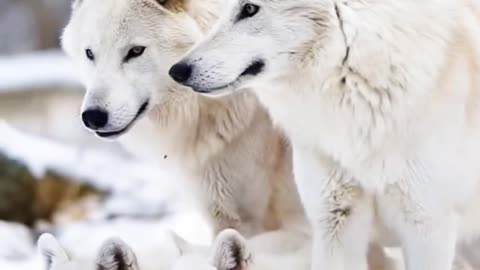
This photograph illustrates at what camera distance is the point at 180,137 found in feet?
12.0

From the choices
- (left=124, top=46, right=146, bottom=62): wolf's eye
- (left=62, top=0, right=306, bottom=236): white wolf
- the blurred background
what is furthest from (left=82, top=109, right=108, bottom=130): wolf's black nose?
the blurred background

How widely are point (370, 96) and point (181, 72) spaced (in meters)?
0.54

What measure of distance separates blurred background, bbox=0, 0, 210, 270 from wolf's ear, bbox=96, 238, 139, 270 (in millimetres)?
815

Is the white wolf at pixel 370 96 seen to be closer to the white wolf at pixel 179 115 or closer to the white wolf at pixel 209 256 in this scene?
the white wolf at pixel 209 256

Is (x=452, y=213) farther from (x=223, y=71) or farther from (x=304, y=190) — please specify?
(x=223, y=71)

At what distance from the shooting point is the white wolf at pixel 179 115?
3324 millimetres

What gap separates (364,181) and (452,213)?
0.92 ft

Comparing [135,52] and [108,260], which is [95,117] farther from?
[108,260]

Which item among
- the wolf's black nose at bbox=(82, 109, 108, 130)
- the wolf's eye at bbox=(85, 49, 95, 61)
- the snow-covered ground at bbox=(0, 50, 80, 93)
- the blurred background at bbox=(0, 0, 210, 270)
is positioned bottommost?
the snow-covered ground at bbox=(0, 50, 80, 93)

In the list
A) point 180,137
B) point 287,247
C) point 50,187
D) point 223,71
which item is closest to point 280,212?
point 287,247

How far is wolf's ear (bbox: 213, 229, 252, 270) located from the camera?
10.1ft

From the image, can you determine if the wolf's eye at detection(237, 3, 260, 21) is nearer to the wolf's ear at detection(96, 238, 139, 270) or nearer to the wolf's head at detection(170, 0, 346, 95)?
the wolf's head at detection(170, 0, 346, 95)

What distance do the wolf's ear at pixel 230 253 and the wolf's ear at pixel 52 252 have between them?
49 centimetres

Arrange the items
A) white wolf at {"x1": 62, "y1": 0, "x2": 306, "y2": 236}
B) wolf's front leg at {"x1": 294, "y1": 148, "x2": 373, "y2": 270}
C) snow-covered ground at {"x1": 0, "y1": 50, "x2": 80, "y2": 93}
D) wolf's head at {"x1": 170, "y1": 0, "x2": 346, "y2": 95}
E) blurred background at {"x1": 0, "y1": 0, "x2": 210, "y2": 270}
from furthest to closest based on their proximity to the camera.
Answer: snow-covered ground at {"x1": 0, "y1": 50, "x2": 80, "y2": 93} → blurred background at {"x1": 0, "y1": 0, "x2": 210, "y2": 270} → white wolf at {"x1": 62, "y1": 0, "x2": 306, "y2": 236} → wolf's front leg at {"x1": 294, "y1": 148, "x2": 373, "y2": 270} → wolf's head at {"x1": 170, "y1": 0, "x2": 346, "y2": 95}
